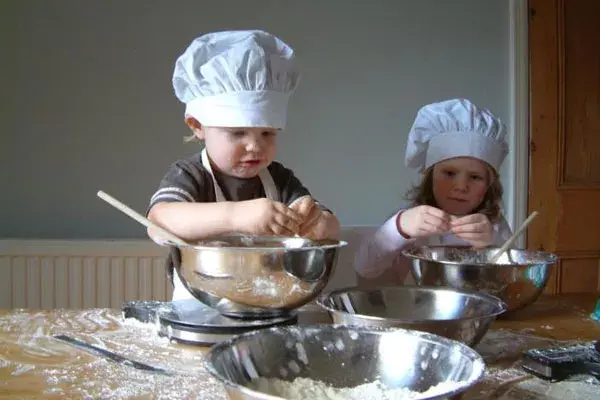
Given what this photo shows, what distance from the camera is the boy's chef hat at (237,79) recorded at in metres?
1.00

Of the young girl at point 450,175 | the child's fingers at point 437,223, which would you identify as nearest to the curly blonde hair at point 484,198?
the young girl at point 450,175

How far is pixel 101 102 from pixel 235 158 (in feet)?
3.31

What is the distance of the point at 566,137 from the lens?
216cm

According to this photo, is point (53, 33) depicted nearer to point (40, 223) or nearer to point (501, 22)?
point (40, 223)

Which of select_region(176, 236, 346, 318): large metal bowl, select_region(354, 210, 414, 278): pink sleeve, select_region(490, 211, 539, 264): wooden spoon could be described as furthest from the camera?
select_region(354, 210, 414, 278): pink sleeve

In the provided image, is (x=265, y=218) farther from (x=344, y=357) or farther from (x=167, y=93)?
(x=167, y=93)

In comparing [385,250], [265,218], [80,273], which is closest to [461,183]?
[385,250]

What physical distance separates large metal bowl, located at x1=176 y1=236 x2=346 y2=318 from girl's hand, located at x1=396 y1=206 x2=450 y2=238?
308 mm

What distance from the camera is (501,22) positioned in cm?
209

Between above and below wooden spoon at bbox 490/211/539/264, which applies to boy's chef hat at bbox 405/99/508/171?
above

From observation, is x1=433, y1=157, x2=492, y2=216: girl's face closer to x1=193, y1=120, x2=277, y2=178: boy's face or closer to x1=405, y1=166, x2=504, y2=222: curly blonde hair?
x1=405, y1=166, x2=504, y2=222: curly blonde hair

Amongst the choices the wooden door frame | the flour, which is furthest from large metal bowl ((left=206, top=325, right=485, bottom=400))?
the wooden door frame

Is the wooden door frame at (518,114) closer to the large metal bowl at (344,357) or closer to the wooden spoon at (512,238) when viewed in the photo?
the wooden spoon at (512,238)

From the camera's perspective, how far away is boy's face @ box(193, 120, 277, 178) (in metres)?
1.02
